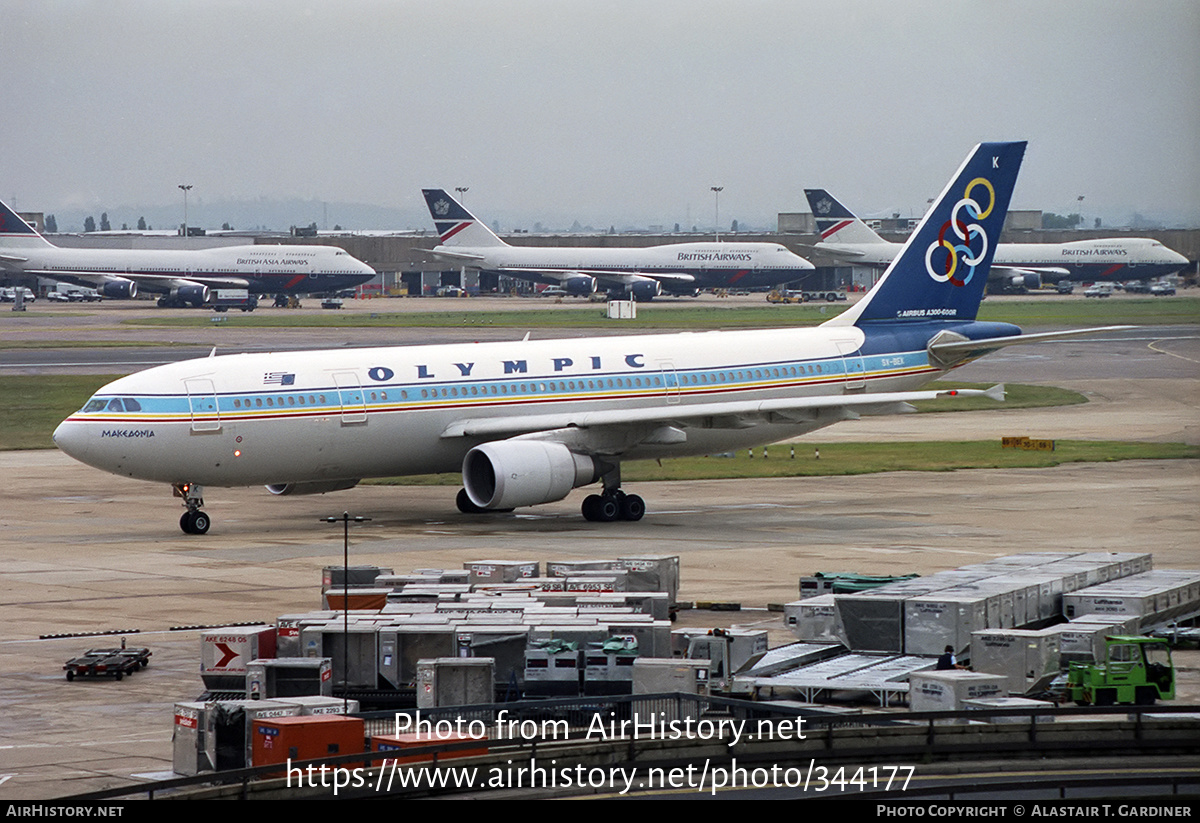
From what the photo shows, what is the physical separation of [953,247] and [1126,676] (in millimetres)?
33146

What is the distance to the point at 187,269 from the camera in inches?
7200

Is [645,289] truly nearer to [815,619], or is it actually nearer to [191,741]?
[815,619]

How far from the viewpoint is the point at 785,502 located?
181 feet

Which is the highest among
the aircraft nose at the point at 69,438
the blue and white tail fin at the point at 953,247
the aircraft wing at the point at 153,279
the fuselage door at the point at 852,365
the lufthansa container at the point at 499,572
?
the aircraft wing at the point at 153,279

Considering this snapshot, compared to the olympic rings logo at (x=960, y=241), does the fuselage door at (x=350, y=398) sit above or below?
below

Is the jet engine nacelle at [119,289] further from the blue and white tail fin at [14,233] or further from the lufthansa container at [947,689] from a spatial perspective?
the lufthansa container at [947,689]

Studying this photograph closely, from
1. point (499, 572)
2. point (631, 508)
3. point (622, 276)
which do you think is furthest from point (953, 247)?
point (622, 276)

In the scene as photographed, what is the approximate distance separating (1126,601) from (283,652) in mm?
15866

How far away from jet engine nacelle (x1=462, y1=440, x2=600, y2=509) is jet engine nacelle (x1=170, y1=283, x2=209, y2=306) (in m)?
136

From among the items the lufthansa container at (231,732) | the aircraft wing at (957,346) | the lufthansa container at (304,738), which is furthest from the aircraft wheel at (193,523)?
the lufthansa container at (304,738)

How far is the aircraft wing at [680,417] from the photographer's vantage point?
4966cm

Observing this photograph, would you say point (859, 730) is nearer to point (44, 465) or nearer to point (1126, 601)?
point (1126, 601)

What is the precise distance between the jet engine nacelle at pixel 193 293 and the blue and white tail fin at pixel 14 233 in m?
20.7

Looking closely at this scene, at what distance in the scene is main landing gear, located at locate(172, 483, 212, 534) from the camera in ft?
158
